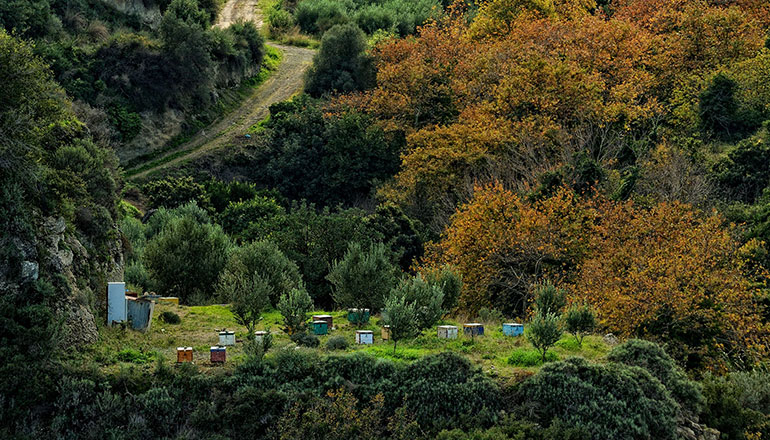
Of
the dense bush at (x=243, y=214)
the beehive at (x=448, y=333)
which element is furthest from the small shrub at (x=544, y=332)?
the dense bush at (x=243, y=214)

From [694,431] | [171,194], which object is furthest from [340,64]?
[694,431]

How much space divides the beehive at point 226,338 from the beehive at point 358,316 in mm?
4455

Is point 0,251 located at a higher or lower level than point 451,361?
higher

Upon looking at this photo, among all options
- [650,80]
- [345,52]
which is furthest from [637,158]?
[345,52]

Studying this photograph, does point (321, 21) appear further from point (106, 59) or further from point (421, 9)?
point (106, 59)

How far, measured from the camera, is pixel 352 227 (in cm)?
3656

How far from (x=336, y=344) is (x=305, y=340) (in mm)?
847

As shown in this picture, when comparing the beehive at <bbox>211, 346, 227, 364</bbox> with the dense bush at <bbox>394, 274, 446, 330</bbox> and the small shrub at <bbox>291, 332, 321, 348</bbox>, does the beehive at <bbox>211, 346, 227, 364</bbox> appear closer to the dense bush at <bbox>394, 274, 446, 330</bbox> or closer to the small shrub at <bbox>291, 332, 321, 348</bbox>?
the small shrub at <bbox>291, 332, 321, 348</bbox>

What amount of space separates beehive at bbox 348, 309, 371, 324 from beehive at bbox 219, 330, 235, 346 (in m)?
4.45

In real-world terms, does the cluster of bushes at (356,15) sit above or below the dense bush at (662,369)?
above

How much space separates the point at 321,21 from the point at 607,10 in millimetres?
21847

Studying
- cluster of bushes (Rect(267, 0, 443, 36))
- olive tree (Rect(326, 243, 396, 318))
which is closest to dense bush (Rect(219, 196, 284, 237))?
olive tree (Rect(326, 243, 396, 318))

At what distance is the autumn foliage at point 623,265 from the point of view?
2661 centimetres

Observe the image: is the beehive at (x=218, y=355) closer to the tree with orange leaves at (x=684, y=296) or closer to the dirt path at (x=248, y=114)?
the tree with orange leaves at (x=684, y=296)
